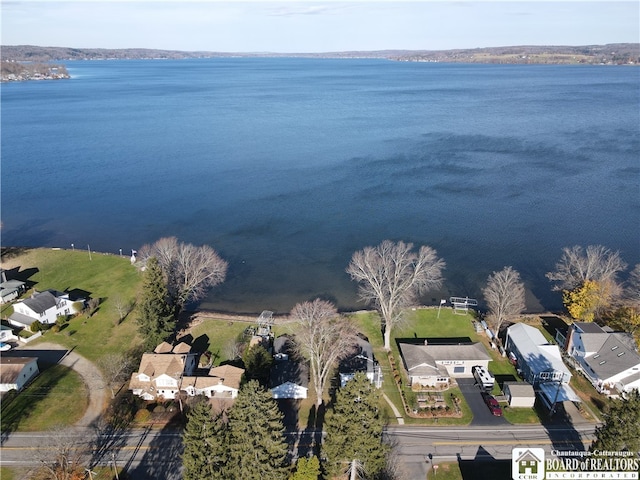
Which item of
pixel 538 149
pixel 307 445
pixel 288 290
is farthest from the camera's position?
pixel 538 149

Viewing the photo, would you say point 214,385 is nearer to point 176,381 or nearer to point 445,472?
point 176,381

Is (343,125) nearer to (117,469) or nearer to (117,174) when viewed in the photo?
(117,174)

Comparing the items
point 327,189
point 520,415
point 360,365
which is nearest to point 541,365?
point 520,415

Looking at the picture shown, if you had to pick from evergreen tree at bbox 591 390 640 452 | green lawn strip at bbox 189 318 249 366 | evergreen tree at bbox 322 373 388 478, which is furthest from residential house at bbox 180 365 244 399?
evergreen tree at bbox 591 390 640 452

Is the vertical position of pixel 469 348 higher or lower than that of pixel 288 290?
higher

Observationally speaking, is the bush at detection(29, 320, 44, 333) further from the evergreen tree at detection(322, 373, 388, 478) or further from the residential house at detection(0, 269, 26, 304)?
the evergreen tree at detection(322, 373, 388, 478)

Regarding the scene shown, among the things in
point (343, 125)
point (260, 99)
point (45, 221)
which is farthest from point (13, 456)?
point (260, 99)

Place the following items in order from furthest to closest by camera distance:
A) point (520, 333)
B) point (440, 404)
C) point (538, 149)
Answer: point (538, 149), point (520, 333), point (440, 404)
